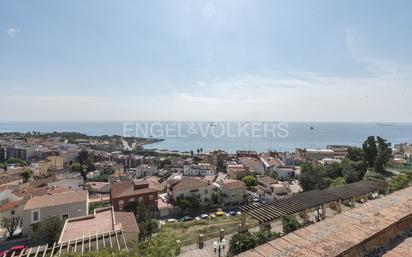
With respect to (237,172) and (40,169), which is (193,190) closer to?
(237,172)

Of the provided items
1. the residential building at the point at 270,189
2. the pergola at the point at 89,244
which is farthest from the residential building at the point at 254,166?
the pergola at the point at 89,244

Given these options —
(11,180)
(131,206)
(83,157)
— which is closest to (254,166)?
(131,206)

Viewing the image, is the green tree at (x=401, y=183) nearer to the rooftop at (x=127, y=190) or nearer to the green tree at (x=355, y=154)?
the green tree at (x=355, y=154)

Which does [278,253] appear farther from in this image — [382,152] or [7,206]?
[382,152]

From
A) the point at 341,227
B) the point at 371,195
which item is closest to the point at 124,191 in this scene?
the point at 371,195

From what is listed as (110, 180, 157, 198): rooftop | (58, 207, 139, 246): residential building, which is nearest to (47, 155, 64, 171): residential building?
(110, 180, 157, 198): rooftop

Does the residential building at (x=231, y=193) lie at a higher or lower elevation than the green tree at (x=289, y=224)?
lower

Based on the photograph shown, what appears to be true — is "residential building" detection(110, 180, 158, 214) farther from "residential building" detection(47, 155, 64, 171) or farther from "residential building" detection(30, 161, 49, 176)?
"residential building" detection(47, 155, 64, 171)
